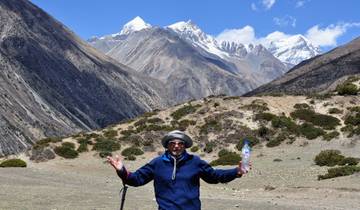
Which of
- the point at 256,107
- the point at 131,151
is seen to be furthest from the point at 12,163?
the point at 256,107

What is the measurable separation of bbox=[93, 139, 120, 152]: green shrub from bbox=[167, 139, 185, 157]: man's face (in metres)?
39.1

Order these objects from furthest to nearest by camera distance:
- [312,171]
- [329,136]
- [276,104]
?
[276,104]
[329,136]
[312,171]

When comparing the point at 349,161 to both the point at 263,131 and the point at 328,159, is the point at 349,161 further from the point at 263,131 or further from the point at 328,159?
the point at 263,131

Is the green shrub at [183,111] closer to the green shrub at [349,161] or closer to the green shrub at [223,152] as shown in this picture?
the green shrub at [223,152]

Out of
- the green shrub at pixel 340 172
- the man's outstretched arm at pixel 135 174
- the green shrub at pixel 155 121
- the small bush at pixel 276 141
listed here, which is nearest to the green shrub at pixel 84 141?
the green shrub at pixel 155 121

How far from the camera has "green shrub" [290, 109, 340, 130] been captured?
48734 mm

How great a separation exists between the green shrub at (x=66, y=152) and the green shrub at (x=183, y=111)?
12.2 m

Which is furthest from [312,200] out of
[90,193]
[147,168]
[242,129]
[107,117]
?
[107,117]

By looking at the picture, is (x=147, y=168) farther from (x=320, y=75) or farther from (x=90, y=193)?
(x=320, y=75)

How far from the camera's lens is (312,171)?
108 feet

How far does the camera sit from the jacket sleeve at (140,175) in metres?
8.43

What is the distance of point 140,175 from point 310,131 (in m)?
39.9

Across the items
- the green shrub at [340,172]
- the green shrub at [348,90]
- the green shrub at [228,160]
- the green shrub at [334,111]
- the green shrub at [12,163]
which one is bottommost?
the green shrub at [340,172]

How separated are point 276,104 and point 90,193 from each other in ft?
110
